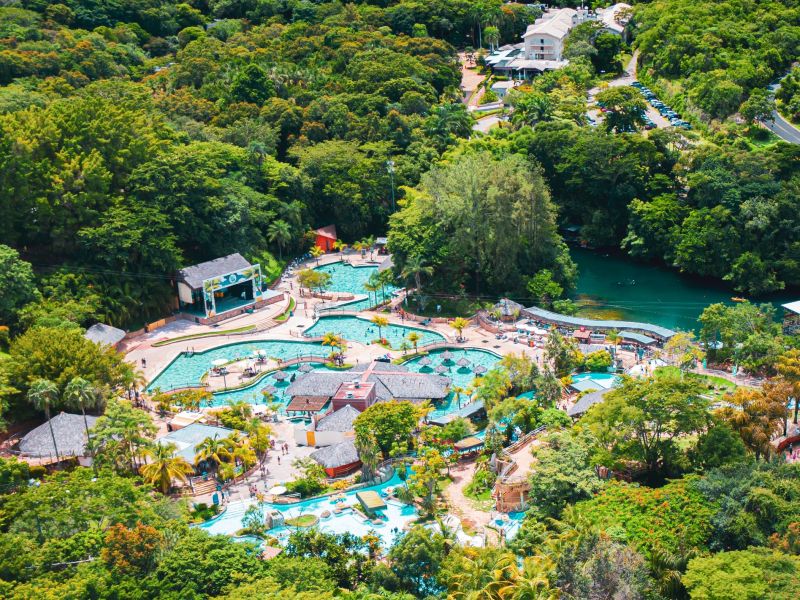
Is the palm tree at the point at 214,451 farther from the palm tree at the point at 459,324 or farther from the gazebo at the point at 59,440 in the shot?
the palm tree at the point at 459,324

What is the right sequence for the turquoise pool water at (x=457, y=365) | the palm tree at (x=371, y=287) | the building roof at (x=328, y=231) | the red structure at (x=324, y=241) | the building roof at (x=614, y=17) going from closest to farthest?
the turquoise pool water at (x=457, y=365)
the palm tree at (x=371, y=287)
the red structure at (x=324, y=241)
the building roof at (x=328, y=231)
the building roof at (x=614, y=17)

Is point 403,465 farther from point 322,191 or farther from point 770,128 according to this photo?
point 770,128

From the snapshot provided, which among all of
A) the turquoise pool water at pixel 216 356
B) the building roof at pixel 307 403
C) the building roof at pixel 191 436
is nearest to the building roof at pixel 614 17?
the turquoise pool water at pixel 216 356

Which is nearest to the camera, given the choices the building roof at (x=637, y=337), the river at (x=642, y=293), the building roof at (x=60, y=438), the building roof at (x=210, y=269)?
the building roof at (x=60, y=438)

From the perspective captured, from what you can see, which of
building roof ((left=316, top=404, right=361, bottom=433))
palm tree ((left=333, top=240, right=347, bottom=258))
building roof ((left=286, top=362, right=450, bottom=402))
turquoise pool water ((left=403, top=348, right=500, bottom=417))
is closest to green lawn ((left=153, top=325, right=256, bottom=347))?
building roof ((left=286, top=362, right=450, bottom=402))

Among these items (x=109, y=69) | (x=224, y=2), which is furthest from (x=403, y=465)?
(x=224, y=2)

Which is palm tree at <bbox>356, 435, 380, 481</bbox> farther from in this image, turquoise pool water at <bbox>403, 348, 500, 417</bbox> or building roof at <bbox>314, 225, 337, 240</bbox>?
building roof at <bbox>314, 225, 337, 240</bbox>

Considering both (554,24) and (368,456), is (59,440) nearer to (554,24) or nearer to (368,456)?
(368,456)
